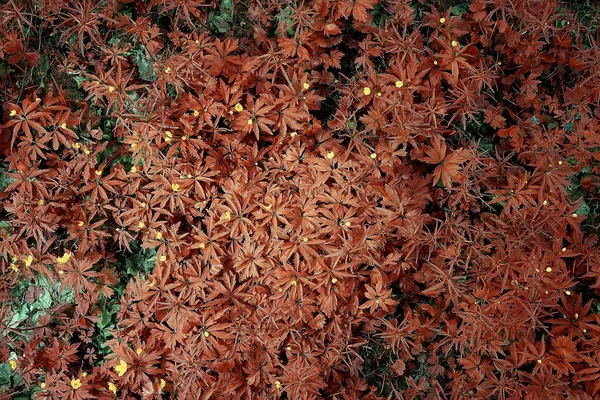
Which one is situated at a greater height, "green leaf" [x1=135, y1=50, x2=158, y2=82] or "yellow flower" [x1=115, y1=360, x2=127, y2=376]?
"green leaf" [x1=135, y1=50, x2=158, y2=82]

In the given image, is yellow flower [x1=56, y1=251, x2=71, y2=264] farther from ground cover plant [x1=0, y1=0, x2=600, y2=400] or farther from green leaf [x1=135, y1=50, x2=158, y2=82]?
green leaf [x1=135, y1=50, x2=158, y2=82]

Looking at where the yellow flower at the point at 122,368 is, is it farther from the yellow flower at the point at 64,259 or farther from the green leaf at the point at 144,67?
the green leaf at the point at 144,67

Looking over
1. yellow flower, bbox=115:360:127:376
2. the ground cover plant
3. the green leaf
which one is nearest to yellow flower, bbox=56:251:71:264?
the ground cover plant

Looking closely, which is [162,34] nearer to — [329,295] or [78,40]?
[78,40]

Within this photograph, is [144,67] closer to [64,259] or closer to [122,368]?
[64,259]

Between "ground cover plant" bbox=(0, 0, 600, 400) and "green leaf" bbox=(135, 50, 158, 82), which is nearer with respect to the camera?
"ground cover plant" bbox=(0, 0, 600, 400)

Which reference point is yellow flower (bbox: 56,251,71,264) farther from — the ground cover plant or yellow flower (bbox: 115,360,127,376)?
yellow flower (bbox: 115,360,127,376)

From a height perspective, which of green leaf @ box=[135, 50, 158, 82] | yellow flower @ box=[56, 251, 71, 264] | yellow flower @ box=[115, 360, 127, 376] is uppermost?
green leaf @ box=[135, 50, 158, 82]

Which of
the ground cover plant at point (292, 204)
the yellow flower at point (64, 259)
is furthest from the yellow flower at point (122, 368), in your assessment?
the yellow flower at point (64, 259)
